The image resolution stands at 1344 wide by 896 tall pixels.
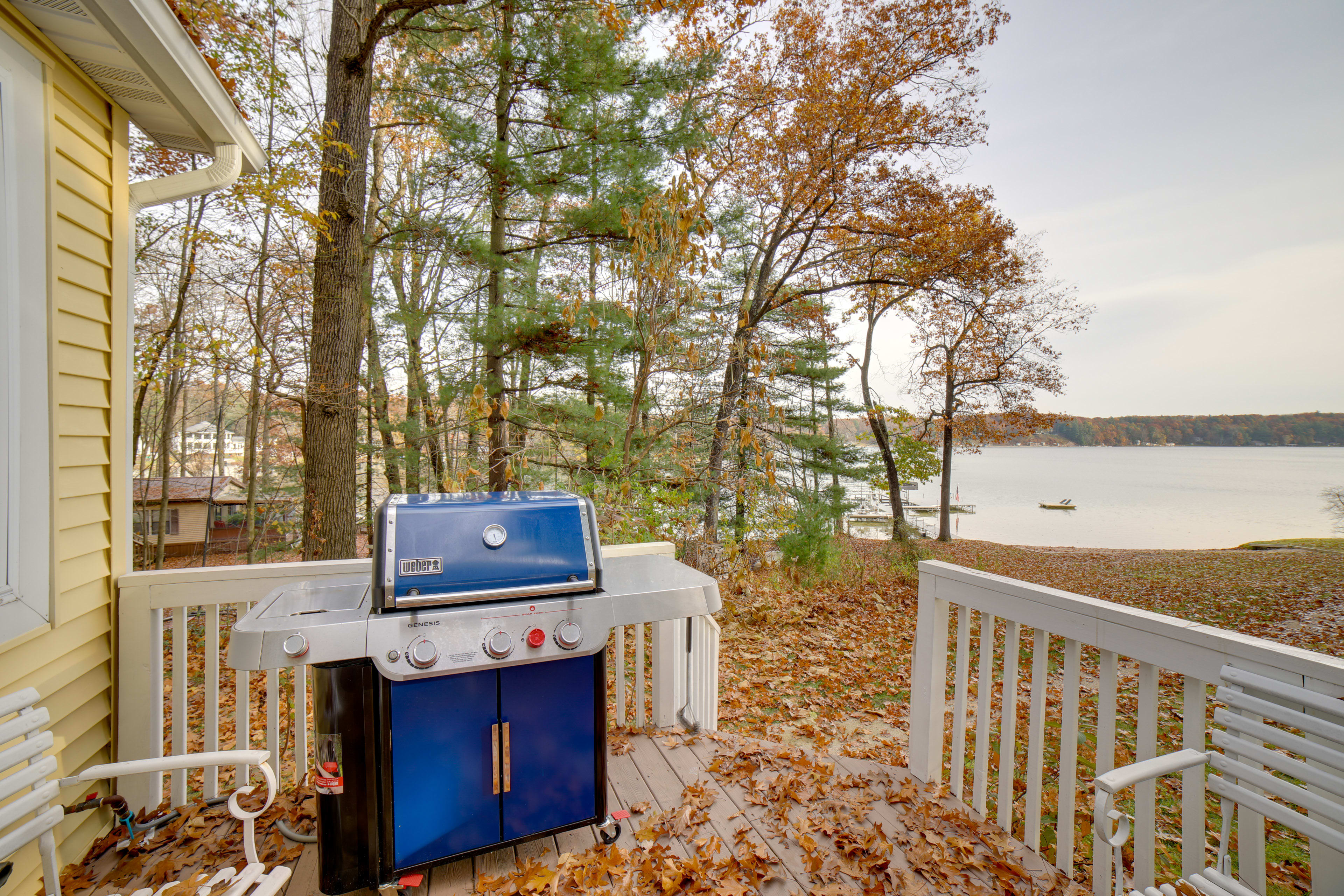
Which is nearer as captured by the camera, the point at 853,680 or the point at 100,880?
the point at 100,880

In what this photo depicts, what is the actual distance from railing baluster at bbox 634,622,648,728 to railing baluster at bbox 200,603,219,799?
1.56 metres

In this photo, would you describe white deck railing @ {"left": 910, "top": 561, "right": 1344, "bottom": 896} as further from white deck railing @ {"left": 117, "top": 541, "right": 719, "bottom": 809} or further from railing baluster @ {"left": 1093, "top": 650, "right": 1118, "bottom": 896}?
white deck railing @ {"left": 117, "top": 541, "right": 719, "bottom": 809}

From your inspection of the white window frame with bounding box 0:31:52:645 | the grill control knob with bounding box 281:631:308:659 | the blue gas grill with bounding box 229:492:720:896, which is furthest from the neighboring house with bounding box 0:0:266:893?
the grill control knob with bounding box 281:631:308:659

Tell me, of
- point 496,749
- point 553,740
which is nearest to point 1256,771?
point 553,740

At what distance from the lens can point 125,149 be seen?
2176 mm

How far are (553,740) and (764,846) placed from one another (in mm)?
795

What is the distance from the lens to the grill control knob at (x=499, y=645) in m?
1.57

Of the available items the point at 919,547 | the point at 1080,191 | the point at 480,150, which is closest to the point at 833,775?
the point at 480,150

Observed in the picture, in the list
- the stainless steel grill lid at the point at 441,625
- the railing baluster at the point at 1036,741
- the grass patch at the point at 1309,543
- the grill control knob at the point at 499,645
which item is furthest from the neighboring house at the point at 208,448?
the grass patch at the point at 1309,543

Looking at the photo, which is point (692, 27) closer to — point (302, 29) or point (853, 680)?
point (302, 29)

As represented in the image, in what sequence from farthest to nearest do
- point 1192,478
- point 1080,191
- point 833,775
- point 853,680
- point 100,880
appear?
1. point 1192,478
2. point 1080,191
3. point 853,680
4. point 833,775
5. point 100,880

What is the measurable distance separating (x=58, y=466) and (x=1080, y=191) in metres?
12.9

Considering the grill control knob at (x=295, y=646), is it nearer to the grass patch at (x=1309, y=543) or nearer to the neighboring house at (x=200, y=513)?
the neighboring house at (x=200, y=513)

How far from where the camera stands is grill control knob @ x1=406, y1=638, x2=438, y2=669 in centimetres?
149
